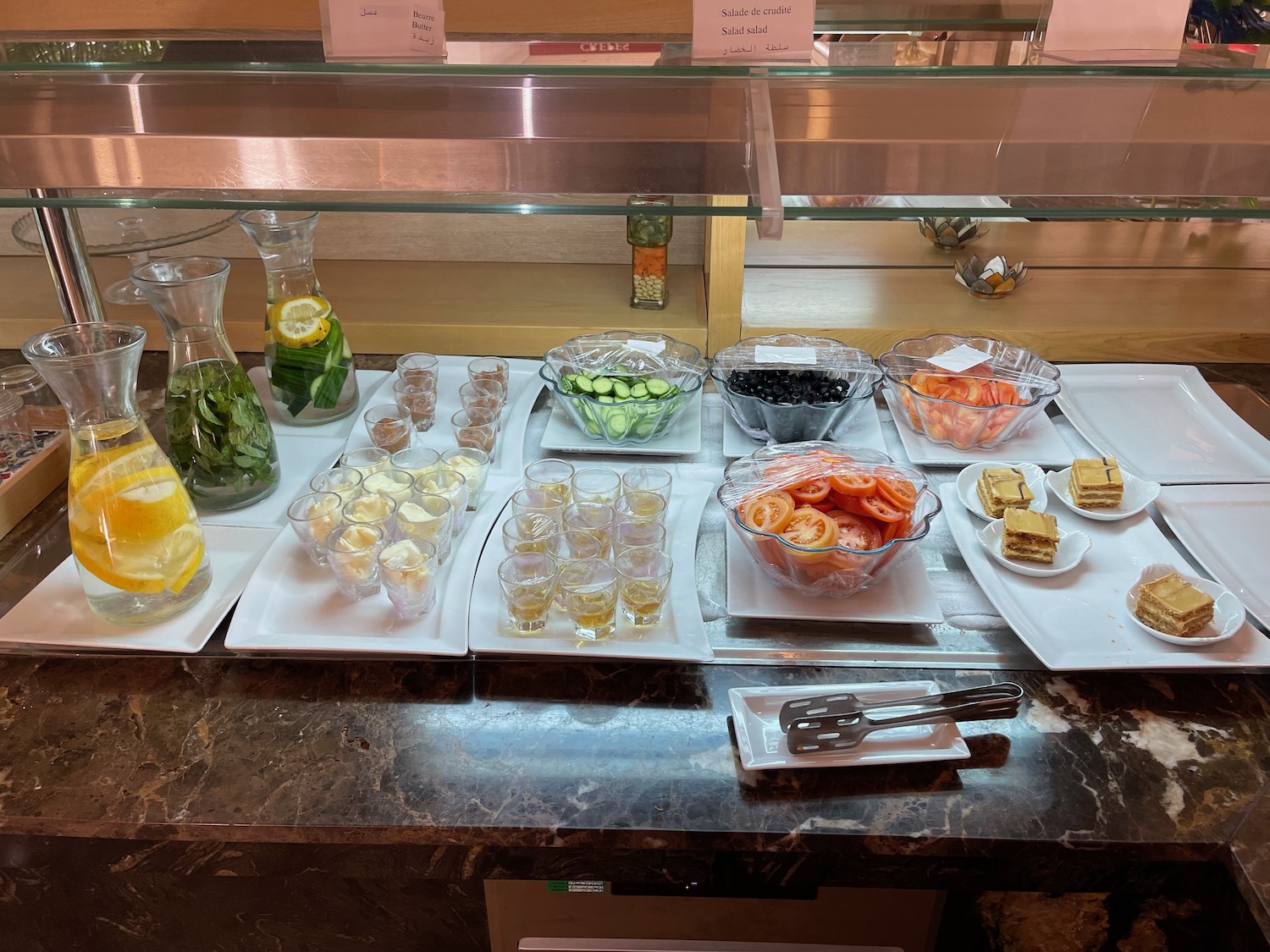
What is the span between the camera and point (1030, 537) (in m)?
1.11

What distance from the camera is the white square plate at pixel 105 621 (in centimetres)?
101

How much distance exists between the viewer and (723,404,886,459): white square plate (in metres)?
1.35

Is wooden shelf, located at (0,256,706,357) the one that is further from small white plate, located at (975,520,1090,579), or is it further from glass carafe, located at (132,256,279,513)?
small white plate, located at (975,520,1090,579)

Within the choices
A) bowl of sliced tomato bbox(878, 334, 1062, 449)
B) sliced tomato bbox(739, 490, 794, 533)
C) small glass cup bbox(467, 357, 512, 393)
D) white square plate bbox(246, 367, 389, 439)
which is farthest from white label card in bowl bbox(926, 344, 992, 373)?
white square plate bbox(246, 367, 389, 439)

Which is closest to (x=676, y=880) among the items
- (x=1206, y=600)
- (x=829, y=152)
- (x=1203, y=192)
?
(x=1206, y=600)

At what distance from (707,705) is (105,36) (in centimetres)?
98

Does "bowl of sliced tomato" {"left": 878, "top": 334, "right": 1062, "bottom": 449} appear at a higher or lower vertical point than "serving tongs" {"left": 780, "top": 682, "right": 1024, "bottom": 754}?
higher

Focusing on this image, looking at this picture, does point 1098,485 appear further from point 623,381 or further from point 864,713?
point 623,381

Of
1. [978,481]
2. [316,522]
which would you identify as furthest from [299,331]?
[978,481]

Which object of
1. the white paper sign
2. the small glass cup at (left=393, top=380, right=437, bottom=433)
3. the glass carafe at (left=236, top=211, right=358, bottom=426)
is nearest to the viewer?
the white paper sign

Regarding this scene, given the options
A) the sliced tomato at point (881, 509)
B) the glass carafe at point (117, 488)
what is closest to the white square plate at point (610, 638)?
the sliced tomato at point (881, 509)

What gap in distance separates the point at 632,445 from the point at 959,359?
21.0 inches

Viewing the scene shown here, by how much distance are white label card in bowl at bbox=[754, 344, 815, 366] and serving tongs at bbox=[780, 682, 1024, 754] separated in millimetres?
632

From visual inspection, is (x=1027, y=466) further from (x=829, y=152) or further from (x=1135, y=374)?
(x=829, y=152)
